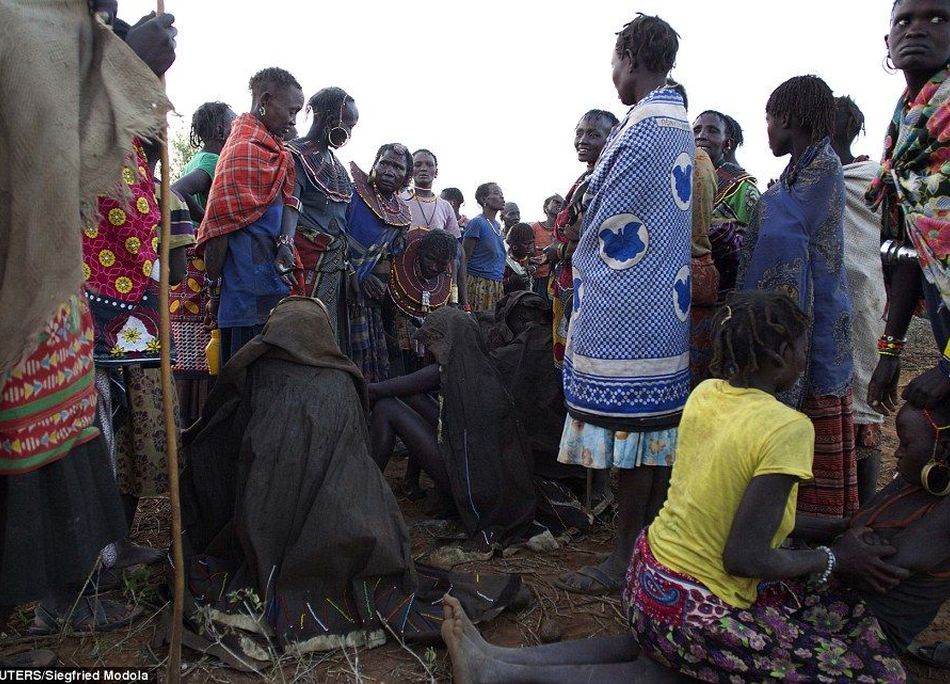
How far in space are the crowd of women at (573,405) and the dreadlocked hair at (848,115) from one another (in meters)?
0.02

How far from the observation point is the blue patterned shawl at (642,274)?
9.26ft

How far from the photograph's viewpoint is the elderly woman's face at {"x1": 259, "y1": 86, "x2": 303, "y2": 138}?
423cm

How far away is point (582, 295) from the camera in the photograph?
3000mm

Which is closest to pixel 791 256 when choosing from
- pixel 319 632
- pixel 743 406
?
pixel 743 406

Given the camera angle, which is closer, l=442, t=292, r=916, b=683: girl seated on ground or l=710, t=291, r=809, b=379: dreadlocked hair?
l=442, t=292, r=916, b=683: girl seated on ground

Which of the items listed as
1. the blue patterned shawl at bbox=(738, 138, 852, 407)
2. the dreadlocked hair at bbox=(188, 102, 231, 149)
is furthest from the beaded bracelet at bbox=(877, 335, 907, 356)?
the dreadlocked hair at bbox=(188, 102, 231, 149)

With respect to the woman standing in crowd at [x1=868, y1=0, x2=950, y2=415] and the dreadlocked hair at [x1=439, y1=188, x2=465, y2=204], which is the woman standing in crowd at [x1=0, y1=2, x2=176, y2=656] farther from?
the dreadlocked hair at [x1=439, y1=188, x2=465, y2=204]

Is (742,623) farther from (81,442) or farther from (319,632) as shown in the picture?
(81,442)

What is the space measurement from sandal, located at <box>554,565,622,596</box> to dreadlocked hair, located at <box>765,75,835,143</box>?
79.1 inches

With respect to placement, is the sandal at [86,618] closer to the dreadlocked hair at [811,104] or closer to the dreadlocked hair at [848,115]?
the dreadlocked hair at [811,104]

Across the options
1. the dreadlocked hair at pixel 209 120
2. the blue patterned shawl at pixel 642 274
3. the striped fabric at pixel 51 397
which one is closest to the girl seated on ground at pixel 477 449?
the blue patterned shawl at pixel 642 274

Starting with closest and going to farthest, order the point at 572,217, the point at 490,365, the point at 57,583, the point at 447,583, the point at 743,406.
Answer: the point at 57,583, the point at 743,406, the point at 447,583, the point at 572,217, the point at 490,365

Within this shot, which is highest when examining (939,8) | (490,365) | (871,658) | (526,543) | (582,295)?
(939,8)

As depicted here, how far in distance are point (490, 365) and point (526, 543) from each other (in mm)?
898
